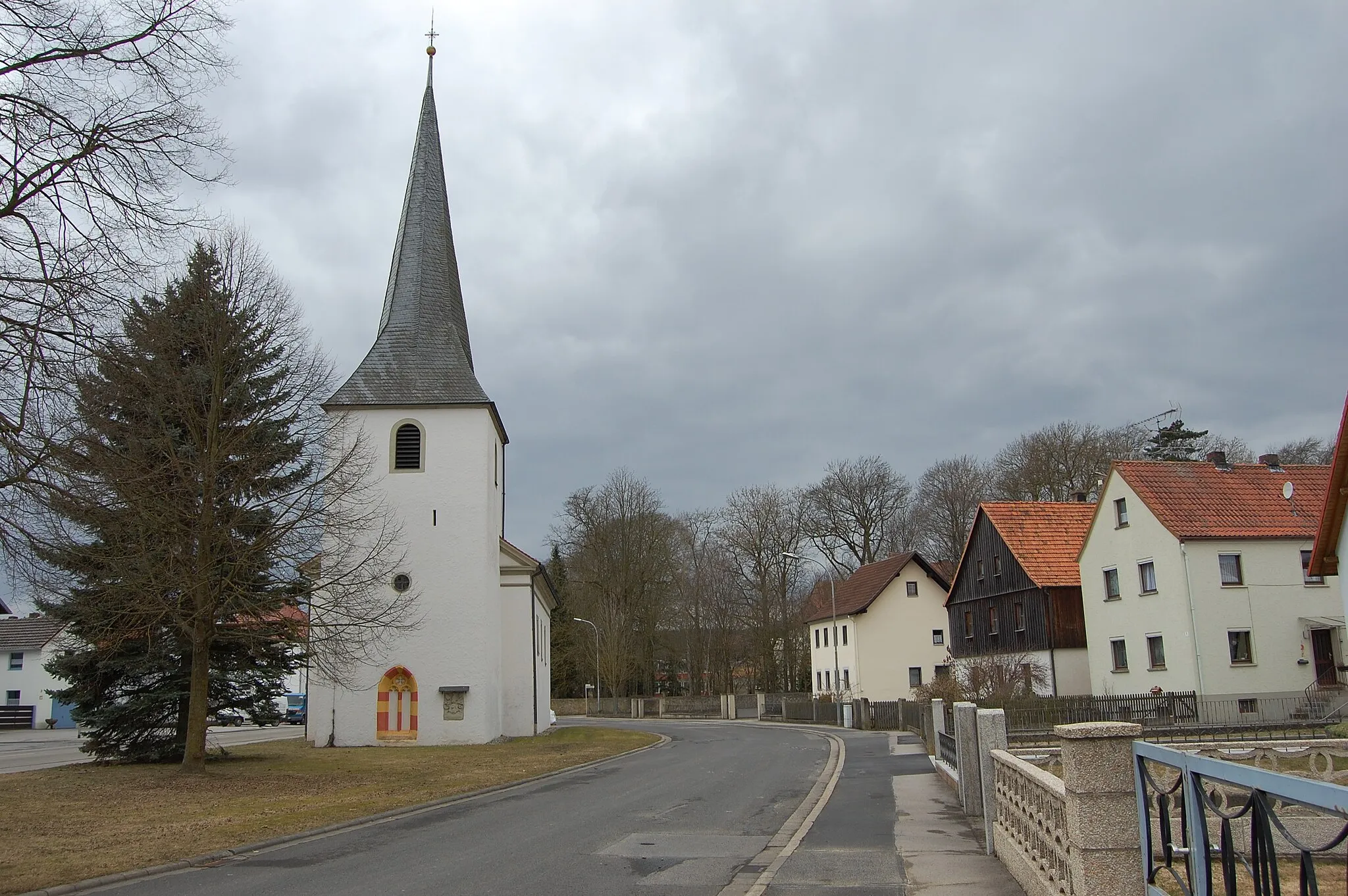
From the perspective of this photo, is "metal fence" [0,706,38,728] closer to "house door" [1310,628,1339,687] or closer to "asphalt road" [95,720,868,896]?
"asphalt road" [95,720,868,896]

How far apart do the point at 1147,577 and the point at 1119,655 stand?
3.30m

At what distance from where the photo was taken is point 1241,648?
32.7 meters

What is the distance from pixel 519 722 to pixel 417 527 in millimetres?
7999

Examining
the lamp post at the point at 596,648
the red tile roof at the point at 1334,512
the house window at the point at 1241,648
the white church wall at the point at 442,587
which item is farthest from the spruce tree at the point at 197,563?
the lamp post at the point at 596,648

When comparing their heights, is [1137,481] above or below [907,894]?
above

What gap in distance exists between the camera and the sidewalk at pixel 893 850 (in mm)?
9188

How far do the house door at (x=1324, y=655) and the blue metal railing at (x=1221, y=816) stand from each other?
31.9 m

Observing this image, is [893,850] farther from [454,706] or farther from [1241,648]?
[1241,648]

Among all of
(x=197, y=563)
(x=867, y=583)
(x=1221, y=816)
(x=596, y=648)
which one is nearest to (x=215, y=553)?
(x=197, y=563)

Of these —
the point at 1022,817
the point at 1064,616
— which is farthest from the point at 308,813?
the point at 1064,616

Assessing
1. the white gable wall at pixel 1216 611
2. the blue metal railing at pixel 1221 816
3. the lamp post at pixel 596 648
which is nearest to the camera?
the blue metal railing at pixel 1221 816

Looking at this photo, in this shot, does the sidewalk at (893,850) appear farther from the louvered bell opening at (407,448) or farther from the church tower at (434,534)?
the louvered bell opening at (407,448)

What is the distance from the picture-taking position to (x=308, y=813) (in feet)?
48.4

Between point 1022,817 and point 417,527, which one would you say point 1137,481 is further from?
point 1022,817
